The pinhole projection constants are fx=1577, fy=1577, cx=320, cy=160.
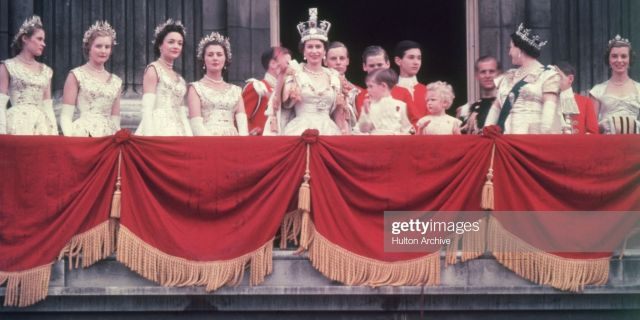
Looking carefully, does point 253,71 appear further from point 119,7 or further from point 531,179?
point 531,179

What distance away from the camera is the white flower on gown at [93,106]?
14.9 meters

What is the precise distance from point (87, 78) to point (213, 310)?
8.95 ft

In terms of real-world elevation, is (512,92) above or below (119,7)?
below

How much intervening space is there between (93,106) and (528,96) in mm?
4127

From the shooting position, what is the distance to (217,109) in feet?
49.5

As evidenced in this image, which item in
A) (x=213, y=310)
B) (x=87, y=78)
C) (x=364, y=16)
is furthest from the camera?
(x=364, y=16)

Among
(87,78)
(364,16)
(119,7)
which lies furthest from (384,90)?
(364,16)

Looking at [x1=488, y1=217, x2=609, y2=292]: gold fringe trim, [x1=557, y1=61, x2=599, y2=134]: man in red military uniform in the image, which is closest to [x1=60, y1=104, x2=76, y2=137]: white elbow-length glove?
[x1=488, y1=217, x2=609, y2=292]: gold fringe trim

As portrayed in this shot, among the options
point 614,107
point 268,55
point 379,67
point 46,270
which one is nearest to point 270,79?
point 268,55

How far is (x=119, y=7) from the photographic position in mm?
17766

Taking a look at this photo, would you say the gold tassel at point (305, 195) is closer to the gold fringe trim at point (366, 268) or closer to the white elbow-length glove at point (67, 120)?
the gold fringe trim at point (366, 268)

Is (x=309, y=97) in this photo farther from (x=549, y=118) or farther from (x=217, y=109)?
(x=549, y=118)

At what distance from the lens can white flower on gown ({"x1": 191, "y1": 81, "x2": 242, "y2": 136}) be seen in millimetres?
15047

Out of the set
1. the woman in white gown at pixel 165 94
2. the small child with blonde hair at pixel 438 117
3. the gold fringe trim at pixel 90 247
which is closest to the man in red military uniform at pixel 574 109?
the small child with blonde hair at pixel 438 117
